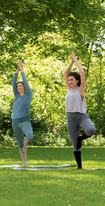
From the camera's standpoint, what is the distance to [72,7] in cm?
A: 1981

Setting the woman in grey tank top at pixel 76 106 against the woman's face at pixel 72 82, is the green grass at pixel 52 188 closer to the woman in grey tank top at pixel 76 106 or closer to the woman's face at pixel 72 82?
the woman in grey tank top at pixel 76 106

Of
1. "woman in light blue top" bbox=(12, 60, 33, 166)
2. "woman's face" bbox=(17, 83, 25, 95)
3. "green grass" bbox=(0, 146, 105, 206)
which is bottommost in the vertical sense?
"green grass" bbox=(0, 146, 105, 206)

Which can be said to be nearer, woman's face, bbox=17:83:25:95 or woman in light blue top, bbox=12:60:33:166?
woman in light blue top, bbox=12:60:33:166

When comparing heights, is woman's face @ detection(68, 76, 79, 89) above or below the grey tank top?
above

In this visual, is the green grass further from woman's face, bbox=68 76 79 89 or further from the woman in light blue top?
woman's face, bbox=68 76 79 89

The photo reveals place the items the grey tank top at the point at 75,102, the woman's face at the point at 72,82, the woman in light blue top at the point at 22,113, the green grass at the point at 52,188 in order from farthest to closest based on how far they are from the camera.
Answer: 1. the woman in light blue top at the point at 22,113
2. the woman's face at the point at 72,82
3. the grey tank top at the point at 75,102
4. the green grass at the point at 52,188

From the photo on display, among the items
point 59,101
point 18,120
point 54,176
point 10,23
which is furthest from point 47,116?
point 54,176

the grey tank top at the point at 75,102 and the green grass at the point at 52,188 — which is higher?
the grey tank top at the point at 75,102

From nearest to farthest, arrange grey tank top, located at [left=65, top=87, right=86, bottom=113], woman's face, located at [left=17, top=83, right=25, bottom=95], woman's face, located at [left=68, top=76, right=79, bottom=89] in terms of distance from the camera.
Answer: grey tank top, located at [left=65, top=87, right=86, bottom=113] < woman's face, located at [left=68, top=76, right=79, bottom=89] < woman's face, located at [left=17, top=83, right=25, bottom=95]

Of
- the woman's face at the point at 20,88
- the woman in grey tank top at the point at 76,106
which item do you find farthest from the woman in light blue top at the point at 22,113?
the woman in grey tank top at the point at 76,106

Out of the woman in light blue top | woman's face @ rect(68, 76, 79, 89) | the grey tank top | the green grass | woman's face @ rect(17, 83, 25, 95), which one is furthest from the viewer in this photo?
woman's face @ rect(17, 83, 25, 95)

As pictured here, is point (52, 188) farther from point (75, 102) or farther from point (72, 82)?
point (72, 82)

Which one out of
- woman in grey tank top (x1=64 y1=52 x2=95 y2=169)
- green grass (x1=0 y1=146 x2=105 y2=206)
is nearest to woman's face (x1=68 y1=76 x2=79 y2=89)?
woman in grey tank top (x1=64 y1=52 x2=95 y2=169)

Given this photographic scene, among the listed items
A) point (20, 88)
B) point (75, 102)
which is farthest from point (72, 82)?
point (20, 88)
